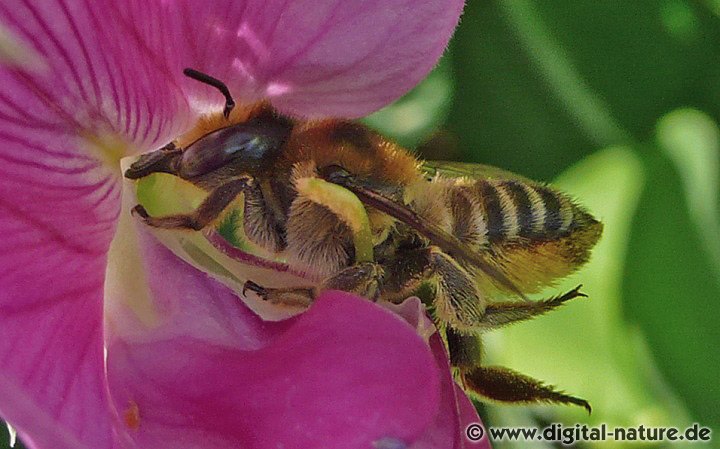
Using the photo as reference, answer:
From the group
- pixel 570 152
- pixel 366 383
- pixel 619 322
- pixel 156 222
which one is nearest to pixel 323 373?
pixel 366 383

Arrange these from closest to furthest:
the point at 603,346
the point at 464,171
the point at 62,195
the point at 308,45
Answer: the point at 62,195 → the point at 308,45 → the point at 464,171 → the point at 603,346

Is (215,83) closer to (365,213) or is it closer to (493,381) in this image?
(365,213)

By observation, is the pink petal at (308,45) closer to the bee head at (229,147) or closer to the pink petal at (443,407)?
the bee head at (229,147)

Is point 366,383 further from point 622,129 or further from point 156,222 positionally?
point 622,129

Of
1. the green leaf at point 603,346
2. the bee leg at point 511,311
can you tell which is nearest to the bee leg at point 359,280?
the bee leg at point 511,311

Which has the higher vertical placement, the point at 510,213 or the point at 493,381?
the point at 510,213

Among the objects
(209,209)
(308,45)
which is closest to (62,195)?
(209,209)

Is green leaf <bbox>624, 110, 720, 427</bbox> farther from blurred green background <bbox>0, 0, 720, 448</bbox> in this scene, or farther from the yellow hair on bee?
the yellow hair on bee
